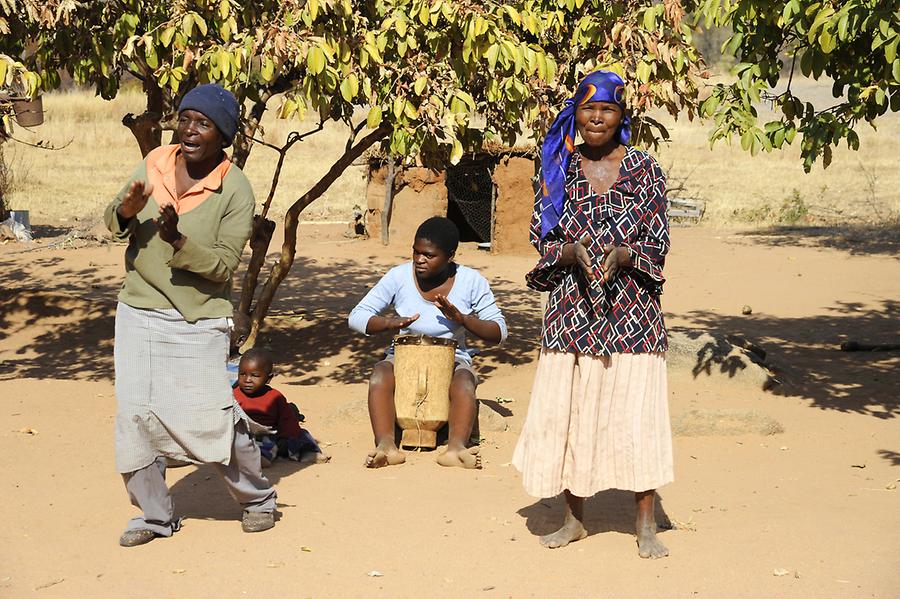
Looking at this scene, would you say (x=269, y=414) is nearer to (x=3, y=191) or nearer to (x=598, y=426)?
(x=598, y=426)

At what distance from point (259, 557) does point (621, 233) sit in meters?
1.90

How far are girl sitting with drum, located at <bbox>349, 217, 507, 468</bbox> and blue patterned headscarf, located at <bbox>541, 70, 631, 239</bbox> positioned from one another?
1.34 m

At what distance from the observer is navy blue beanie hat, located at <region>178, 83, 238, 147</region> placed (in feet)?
14.5

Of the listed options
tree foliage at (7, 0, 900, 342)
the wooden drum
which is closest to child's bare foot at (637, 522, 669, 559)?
the wooden drum

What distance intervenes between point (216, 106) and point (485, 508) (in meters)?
2.12

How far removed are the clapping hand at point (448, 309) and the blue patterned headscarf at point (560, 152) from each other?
1.14 metres

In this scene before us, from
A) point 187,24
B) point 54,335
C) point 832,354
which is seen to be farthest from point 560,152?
point 54,335

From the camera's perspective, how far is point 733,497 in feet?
17.7

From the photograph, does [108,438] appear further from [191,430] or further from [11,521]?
[191,430]

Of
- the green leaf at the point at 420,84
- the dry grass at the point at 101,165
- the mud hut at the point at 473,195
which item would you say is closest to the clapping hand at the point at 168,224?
the green leaf at the point at 420,84

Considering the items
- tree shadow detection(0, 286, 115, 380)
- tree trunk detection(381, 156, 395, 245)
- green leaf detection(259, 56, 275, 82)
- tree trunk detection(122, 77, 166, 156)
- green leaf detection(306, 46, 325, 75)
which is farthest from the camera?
tree trunk detection(381, 156, 395, 245)

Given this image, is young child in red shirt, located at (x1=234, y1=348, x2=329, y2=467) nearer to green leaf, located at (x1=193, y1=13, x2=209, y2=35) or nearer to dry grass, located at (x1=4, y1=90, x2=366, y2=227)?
green leaf, located at (x1=193, y1=13, x2=209, y2=35)

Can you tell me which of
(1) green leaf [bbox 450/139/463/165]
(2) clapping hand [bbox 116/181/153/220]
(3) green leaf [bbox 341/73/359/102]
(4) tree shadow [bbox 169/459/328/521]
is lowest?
(4) tree shadow [bbox 169/459/328/521]

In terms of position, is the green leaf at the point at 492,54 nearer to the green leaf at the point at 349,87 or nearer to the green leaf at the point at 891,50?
the green leaf at the point at 349,87
